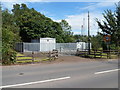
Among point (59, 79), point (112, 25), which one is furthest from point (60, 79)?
point (112, 25)

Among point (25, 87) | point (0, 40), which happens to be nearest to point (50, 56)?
point (0, 40)

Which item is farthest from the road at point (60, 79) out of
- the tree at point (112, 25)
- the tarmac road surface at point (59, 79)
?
the tree at point (112, 25)

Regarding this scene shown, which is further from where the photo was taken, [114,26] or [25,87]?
[114,26]

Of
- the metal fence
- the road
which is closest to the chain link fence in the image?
the metal fence

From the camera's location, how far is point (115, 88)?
618 centimetres

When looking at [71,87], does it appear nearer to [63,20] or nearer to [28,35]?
[28,35]

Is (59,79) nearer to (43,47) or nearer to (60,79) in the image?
(60,79)

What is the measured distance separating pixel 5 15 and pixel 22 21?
7158 mm

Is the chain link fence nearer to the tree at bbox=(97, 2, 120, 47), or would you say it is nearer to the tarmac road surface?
the tree at bbox=(97, 2, 120, 47)

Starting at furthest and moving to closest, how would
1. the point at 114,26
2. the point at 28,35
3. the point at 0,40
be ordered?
the point at 28,35, the point at 114,26, the point at 0,40

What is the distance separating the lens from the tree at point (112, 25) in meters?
23.5

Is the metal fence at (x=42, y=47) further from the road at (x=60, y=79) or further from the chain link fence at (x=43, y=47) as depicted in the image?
the road at (x=60, y=79)

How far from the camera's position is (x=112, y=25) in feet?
77.3

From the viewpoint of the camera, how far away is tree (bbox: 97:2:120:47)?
2353cm
